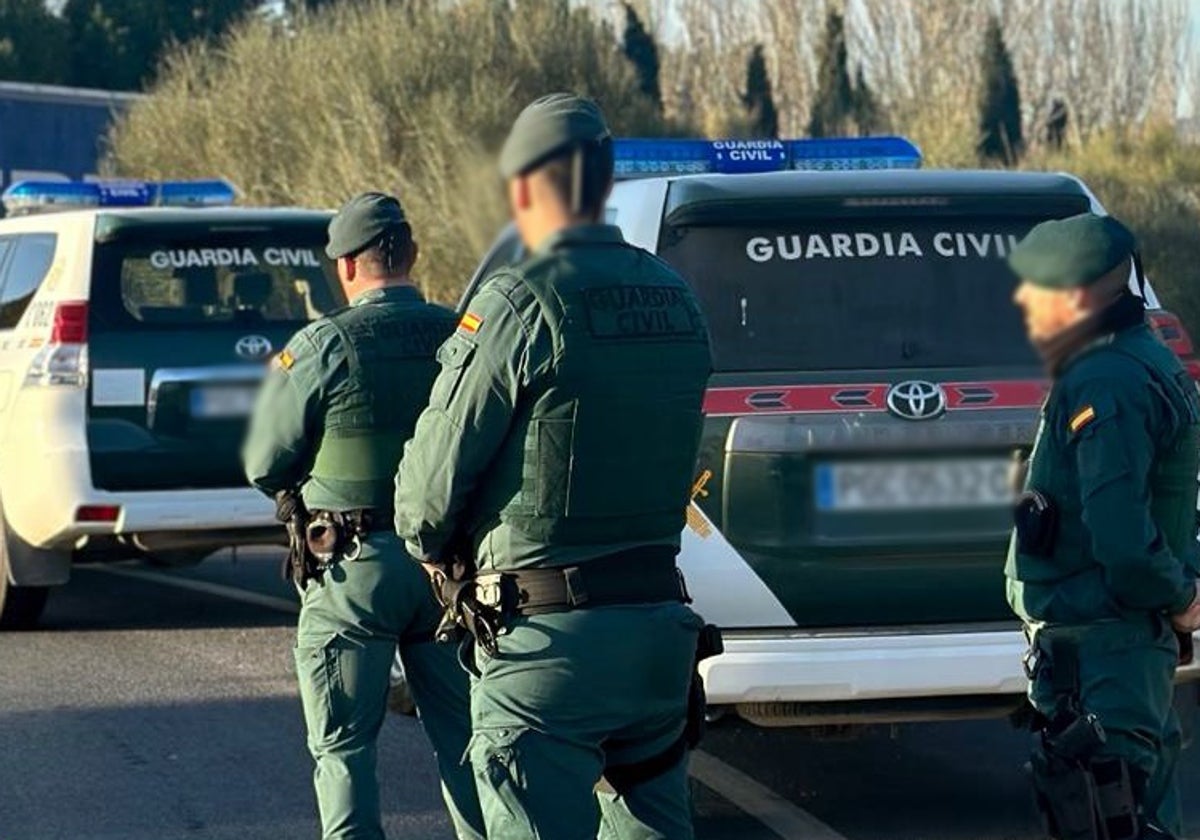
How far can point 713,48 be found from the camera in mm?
37531

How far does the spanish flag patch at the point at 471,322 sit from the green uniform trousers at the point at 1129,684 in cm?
143

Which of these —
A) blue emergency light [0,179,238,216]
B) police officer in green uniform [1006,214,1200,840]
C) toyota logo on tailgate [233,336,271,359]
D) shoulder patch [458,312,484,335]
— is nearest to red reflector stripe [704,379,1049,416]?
police officer in green uniform [1006,214,1200,840]

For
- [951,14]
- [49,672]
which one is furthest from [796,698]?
[951,14]

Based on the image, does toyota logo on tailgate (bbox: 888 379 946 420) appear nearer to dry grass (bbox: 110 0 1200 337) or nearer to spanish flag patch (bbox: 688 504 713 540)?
spanish flag patch (bbox: 688 504 713 540)

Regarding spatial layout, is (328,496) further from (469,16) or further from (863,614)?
(469,16)

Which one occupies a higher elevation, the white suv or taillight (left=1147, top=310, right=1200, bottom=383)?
taillight (left=1147, top=310, right=1200, bottom=383)

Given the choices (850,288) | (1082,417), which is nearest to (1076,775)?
(1082,417)

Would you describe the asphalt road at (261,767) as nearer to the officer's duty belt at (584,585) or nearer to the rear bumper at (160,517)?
the rear bumper at (160,517)

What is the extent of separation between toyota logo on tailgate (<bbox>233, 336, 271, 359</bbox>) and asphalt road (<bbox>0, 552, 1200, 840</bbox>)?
1.27 meters

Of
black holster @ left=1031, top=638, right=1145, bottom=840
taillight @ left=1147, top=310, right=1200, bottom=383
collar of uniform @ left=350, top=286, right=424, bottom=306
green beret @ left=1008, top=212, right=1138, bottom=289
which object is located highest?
green beret @ left=1008, top=212, right=1138, bottom=289

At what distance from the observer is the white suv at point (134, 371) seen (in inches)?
353

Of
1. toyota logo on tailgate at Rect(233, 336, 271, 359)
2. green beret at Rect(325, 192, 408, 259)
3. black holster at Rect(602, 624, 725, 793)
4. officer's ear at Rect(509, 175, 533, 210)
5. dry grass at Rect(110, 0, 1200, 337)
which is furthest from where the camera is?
dry grass at Rect(110, 0, 1200, 337)

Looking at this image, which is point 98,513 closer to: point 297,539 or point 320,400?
point 297,539

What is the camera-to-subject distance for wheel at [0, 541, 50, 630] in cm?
946
